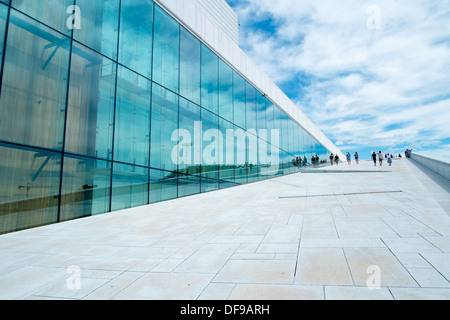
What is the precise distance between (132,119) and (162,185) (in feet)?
10.4

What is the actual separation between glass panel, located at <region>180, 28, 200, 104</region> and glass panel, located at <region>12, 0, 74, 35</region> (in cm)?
586

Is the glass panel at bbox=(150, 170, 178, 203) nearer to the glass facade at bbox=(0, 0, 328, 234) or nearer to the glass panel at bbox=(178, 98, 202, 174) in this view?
the glass facade at bbox=(0, 0, 328, 234)

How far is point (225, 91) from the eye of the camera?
704 inches

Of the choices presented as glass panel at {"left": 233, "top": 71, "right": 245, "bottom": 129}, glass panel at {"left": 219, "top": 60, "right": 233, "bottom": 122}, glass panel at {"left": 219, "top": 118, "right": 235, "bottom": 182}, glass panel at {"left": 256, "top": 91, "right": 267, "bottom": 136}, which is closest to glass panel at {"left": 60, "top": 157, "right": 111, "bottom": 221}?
glass panel at {"left": 219, "top": 118, "right": 235, "bottom": 182}

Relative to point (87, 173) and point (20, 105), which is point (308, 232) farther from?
point (20, 105)

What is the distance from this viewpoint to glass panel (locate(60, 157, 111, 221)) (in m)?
8.35

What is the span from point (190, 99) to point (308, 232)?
10481 mm

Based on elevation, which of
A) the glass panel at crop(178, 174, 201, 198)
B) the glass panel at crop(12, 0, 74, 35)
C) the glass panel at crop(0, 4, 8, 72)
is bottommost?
the glass panel at crop(178, 174, 201, 198)

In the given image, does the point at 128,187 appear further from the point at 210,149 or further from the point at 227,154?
the point at 227,154

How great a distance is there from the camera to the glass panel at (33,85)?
718 centimetres

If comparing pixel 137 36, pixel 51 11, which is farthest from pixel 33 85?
pixel 137 36

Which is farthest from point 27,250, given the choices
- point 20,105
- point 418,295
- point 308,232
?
point 418,295

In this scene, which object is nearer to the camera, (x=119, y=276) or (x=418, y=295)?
(x=418, y=295)

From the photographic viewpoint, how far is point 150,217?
8383mm
